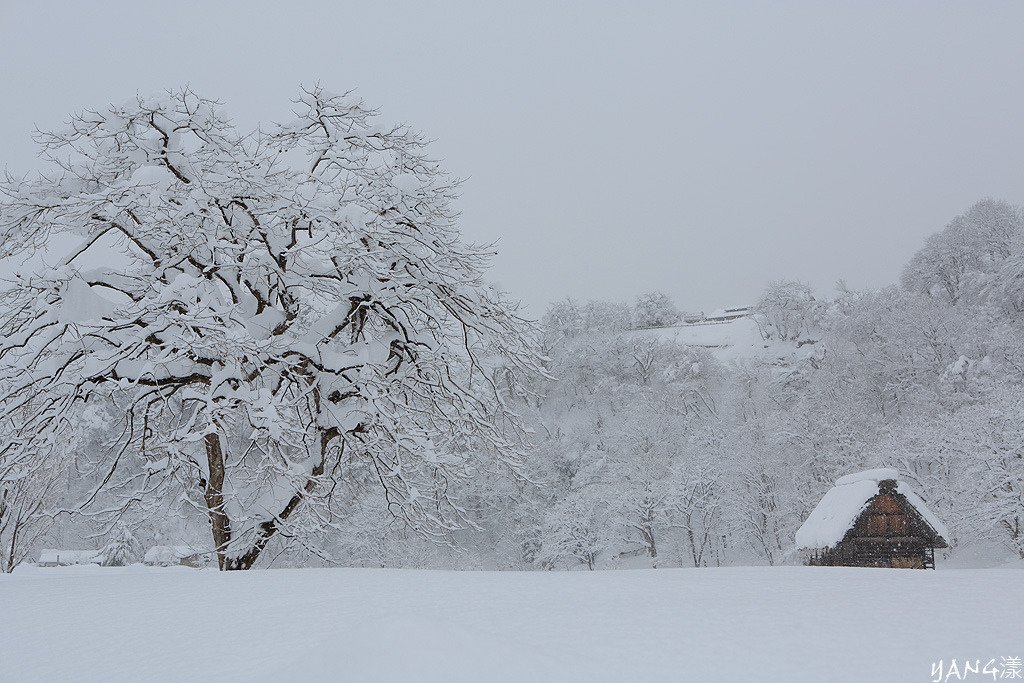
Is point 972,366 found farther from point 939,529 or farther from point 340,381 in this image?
point 340,381

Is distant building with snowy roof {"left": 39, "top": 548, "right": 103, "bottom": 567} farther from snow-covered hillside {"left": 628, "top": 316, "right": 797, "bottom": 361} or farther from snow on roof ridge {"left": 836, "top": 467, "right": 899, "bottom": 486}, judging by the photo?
snow-covered hillside {"left": 628, "top": 316, "right": 797, "bottom": 361}

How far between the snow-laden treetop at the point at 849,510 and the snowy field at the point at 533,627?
20451 millimetres

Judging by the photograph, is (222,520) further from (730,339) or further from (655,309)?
(655,309)

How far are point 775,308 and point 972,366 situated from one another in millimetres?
22178

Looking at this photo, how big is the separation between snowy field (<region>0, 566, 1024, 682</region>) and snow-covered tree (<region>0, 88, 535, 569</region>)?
3.59m

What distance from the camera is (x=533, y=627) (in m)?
2.66

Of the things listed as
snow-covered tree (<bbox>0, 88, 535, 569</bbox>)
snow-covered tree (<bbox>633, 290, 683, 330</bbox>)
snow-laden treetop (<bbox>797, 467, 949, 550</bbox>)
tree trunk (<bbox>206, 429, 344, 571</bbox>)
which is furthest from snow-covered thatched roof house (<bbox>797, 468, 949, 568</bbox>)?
snow-covered tree (<bbox>633, 290, 683, 330</bbox>)

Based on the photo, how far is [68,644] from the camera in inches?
125

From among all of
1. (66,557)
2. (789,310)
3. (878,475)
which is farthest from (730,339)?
(66,557)

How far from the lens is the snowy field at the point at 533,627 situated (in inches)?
84.1

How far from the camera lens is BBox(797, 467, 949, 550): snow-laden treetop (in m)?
22.2

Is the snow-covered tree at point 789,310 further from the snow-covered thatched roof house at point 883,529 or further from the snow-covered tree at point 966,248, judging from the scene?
the snow-covered thatched roof house at point 883,529

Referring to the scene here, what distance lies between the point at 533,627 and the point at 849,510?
2301 centimetres

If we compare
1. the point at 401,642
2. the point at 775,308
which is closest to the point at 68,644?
the point at 401,642
